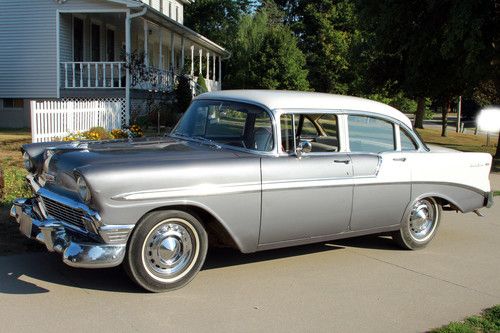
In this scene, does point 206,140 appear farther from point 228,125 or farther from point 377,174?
point 377,174

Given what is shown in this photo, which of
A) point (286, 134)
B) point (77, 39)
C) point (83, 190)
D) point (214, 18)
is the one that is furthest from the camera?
point (214, 18)

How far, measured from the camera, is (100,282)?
16.4 ft

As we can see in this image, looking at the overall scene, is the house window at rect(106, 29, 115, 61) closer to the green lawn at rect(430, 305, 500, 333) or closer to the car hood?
the car hood

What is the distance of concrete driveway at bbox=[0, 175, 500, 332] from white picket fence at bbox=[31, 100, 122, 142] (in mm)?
8009

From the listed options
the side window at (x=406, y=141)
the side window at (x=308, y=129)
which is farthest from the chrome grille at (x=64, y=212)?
the side window at (x=406, y=141)

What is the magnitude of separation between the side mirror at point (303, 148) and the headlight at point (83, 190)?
2.05m

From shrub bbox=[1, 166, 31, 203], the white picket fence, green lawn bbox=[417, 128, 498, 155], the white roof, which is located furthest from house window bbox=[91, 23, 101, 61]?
the white roof

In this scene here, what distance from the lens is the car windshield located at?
543 centimetres

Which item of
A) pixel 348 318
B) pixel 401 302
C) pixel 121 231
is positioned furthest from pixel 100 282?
pixel 401 302

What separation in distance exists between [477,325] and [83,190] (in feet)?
10.8

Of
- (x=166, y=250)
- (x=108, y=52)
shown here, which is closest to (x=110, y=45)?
(x=108, y=52)

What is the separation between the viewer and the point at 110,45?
2534cm

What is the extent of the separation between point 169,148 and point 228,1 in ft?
150

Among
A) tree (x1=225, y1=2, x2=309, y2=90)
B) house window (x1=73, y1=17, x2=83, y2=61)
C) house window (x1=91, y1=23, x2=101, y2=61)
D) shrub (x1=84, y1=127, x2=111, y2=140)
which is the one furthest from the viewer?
tree (x1=225, y1=2, x2=309, y2=90)
